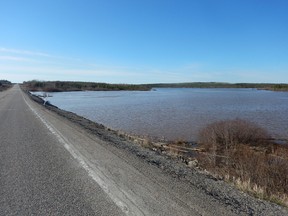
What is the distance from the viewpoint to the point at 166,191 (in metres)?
5.80

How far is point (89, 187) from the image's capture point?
598 centimetres

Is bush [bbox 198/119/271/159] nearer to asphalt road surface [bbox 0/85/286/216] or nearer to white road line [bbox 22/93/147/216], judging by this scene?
asphalt road surface [bbox 0/85/286/216]

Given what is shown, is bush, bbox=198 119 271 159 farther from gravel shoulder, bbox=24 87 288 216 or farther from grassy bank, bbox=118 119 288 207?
gravel shoulder, bbox=24 87 288 216

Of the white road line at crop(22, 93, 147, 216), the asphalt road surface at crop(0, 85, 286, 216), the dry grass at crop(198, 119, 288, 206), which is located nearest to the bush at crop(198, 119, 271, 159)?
the dry grass at crop(198, 119, 288, 206)

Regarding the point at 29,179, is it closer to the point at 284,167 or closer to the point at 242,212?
the point at 242,212

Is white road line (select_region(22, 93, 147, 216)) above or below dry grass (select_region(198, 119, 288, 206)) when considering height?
above

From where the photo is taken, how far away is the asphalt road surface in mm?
4922

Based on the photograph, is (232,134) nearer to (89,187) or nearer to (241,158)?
(241,158)

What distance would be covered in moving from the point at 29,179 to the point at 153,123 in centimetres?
2111

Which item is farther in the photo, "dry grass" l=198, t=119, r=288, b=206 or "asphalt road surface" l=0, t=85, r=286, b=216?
"dry grass" l=198, t=119, r=288, b=206

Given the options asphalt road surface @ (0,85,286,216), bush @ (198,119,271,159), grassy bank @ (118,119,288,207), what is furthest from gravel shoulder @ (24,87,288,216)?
bush @ (198,119,271,159)

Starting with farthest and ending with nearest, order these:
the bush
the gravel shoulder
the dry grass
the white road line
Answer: the bush
the dry grass
the gravel shoulder
the white road line

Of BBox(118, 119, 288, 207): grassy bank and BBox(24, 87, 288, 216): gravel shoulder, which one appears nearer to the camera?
BBox(24, 87, 288, 216): gravel shoulder

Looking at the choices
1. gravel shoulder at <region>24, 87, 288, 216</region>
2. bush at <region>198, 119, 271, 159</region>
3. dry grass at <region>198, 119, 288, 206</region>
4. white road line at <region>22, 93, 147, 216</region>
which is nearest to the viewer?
white road line at <region>22, 93, 147, 216</region>
